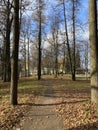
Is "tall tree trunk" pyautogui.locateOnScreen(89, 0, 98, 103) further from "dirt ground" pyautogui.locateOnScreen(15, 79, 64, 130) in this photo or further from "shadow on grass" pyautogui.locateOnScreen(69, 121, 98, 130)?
"shadow on grass" pyautogui.locateOnScreen(69, 121, 98, 130)

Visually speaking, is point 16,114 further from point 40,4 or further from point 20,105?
point 40,4

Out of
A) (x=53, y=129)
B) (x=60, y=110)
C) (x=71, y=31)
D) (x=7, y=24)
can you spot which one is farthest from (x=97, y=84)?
(x=71, y=31)

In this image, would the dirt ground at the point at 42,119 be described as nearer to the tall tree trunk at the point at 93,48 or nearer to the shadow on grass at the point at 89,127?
the shadow on grass at the point at 89,127

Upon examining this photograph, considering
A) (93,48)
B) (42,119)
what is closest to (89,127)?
(42,119)

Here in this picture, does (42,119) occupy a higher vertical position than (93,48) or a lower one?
lower

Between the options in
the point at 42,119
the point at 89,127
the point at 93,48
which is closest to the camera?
the point at 89,127

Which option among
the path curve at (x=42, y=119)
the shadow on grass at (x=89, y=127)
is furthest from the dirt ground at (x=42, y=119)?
the shadow on grass at (x=89, y=127)

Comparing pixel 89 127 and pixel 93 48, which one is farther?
pixel 93 48

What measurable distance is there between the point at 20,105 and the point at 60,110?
214cm

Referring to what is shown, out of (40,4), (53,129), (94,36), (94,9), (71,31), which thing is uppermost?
(40,4)

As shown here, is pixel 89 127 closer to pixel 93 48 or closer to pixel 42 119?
pixel 42 119

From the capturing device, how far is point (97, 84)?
37.2ft

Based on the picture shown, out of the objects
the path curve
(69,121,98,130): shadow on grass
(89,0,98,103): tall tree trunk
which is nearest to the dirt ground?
the path curve

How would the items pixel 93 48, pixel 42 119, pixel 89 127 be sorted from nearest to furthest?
pixel 89 127 → pixel 42 119 → pixel 93 48
